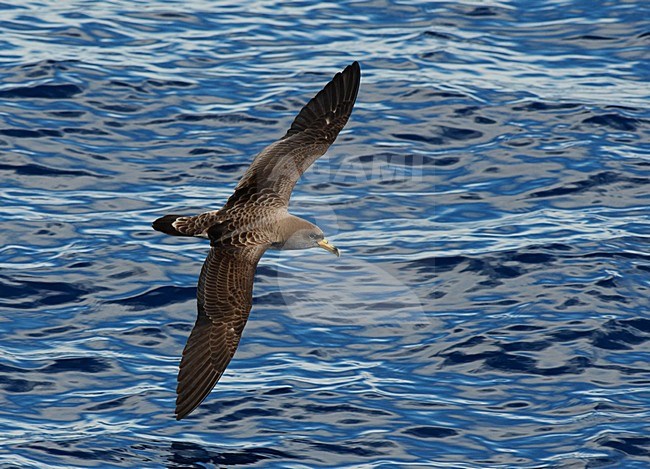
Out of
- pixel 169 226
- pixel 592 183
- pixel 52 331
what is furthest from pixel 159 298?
pixel 592 183

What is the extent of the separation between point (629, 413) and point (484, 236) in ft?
11.1

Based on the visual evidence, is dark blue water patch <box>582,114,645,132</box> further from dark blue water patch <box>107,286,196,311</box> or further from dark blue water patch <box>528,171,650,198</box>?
dark blue water patch <box>107,286,196,311</box>

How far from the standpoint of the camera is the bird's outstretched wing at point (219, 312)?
10805mm

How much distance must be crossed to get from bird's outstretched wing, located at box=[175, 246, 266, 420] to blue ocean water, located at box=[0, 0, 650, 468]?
2.09 ft

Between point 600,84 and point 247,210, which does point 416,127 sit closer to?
point 600,84

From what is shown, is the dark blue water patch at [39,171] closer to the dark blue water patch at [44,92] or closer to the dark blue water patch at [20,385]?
the dark blue water patch at [44,92]

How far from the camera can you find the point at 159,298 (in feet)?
42.9

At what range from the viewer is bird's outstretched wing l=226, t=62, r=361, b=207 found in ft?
38.1

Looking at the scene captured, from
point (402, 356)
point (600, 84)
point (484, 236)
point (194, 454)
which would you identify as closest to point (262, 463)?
point (194, 454)

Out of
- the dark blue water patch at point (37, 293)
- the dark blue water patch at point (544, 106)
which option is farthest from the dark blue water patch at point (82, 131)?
the dark blue water patch at point (544, 106)

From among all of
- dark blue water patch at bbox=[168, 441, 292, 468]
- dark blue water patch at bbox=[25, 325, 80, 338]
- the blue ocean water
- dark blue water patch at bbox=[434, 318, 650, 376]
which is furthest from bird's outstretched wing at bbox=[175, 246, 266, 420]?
A: dark blue water patch at bbox=[434, 318, 650, 376]

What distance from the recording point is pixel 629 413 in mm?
11242

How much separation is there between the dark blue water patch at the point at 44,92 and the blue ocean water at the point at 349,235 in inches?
1.2

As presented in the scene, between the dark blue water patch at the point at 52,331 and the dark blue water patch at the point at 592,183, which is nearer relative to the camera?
the dark blue water patch at the point at 52,331
